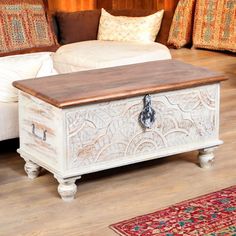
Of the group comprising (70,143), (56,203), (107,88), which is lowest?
(56,203)

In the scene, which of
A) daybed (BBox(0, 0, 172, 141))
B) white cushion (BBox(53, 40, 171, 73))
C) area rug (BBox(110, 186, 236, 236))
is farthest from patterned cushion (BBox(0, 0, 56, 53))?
area rug (BBox(110, 186, 236, 236))

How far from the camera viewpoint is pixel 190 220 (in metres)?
3.01

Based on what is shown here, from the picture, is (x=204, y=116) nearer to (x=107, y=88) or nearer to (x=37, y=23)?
(x=107, y=88)

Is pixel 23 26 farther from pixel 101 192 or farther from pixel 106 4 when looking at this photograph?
pixel 106 4

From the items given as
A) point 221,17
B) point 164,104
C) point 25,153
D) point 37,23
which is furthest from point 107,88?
point 221,17

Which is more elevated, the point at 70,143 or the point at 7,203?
the point at 70,143

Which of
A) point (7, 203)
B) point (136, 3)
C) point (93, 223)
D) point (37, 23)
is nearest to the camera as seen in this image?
point (93, 223)

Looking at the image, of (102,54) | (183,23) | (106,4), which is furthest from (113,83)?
(106,4)

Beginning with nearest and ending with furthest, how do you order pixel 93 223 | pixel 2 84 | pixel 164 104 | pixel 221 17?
pixel 93 223 → pixel 164 104 → pixel 2 84 → pixel 221 17

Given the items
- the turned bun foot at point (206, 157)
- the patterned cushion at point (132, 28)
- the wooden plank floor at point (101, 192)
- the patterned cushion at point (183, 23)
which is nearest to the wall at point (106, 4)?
the patterned cushion at point (183, 23)

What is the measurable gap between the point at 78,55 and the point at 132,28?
781 mm

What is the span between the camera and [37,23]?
569 centimetres

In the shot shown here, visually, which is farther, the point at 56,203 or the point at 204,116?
the point at 204,116

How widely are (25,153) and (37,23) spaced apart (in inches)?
94.1
